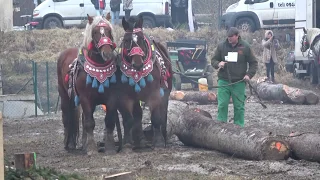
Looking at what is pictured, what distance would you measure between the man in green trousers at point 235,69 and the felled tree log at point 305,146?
8.40 feet

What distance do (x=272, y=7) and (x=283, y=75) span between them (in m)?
4.41

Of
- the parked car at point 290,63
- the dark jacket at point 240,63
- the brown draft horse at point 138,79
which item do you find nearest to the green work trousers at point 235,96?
the dark jacket at point 240,63

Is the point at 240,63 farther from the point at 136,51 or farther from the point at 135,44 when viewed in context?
the point at 136,51

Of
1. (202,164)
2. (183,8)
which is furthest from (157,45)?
(183,8)

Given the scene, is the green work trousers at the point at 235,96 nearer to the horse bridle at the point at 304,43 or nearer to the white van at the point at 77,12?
the horse bridle at the point at 304,43

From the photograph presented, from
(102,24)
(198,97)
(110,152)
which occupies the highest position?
(102,24)

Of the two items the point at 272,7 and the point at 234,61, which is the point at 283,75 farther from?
the point at 234,61

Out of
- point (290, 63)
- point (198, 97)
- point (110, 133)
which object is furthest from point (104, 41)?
point (290, 63)

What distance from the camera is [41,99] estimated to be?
19.1 metres

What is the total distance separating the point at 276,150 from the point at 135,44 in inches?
97.1

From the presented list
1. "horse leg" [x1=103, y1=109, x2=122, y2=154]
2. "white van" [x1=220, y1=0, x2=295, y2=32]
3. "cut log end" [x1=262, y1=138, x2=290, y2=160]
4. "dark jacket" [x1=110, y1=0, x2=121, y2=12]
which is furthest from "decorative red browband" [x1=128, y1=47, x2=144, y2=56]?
"white van" [x1=220, y1=0, x2=295, y2=32]

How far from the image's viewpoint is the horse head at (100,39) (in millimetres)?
10141

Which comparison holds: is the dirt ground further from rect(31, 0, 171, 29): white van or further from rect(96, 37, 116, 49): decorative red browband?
rect(31, 0, 171, 29): white van

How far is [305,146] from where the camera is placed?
9.31m
